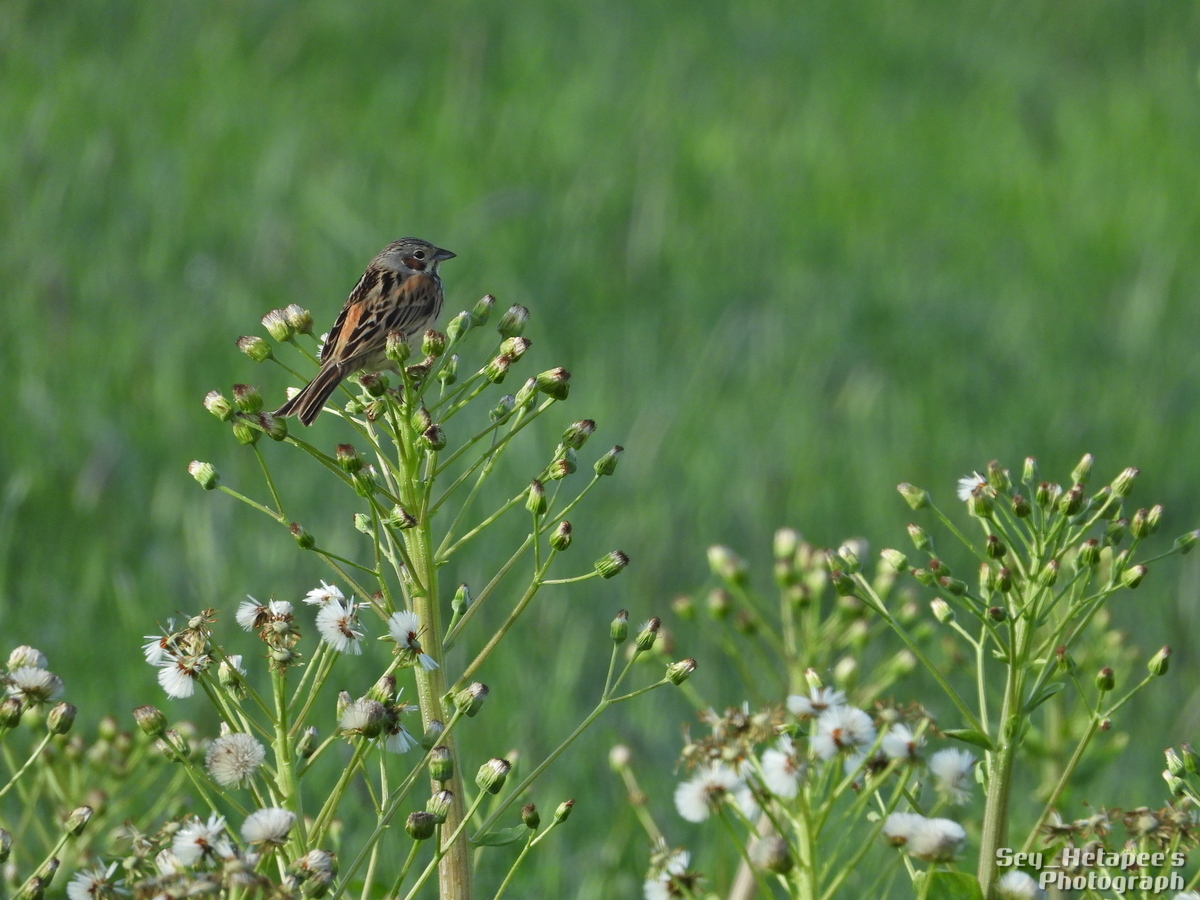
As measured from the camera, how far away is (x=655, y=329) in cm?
832

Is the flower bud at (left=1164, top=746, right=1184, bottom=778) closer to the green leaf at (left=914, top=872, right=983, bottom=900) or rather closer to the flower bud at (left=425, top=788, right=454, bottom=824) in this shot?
the green leaf at (left=914, top=872, right=983, bottom=900)

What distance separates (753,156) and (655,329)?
2.62 meters

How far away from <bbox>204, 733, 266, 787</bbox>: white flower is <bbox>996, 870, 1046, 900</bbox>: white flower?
1214 mm

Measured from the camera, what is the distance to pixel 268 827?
2.01 meters

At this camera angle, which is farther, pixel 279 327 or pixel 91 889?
pixel 279 327

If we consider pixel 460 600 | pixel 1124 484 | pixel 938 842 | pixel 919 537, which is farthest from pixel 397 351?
pixel 1124 484

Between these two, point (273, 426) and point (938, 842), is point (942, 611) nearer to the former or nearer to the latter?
point (938, 842)

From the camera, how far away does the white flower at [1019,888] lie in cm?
227

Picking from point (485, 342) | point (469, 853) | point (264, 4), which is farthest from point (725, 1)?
point (469, 853)

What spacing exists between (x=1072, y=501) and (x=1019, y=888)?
2.29ft

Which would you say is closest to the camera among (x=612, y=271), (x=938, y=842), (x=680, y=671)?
(x=938, y=842)

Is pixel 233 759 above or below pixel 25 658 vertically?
below

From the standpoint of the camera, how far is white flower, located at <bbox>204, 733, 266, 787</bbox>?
2.16 meters

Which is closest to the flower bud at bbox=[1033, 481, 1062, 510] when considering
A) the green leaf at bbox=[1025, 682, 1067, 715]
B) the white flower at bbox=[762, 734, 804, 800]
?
the green leaf at bbox=[1025, 682, 1067, 715]
